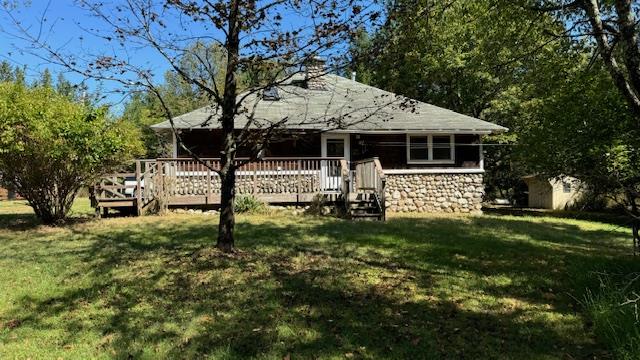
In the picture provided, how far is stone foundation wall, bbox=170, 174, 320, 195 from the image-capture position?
51.1ft

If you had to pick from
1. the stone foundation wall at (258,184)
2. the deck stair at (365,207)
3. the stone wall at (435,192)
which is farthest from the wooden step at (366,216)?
the stone wall at (435,192)

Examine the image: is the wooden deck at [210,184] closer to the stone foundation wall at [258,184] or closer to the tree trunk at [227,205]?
the stone foundation wall at [258,184]

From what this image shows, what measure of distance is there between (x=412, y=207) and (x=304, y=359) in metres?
13.9

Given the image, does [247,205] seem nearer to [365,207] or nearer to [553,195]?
[365,207]

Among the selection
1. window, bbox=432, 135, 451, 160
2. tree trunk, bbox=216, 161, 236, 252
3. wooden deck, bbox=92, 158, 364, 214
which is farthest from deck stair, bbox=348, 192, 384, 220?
tree trunk, bbox=216, 161, 236, 252

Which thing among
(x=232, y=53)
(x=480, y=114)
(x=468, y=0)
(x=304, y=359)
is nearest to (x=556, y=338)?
(x=304, y=359)

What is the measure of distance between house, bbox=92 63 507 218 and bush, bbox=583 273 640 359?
334 inches

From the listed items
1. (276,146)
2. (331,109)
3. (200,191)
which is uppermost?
(331,109)

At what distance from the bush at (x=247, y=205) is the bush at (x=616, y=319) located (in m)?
10.0

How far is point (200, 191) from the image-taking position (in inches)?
615

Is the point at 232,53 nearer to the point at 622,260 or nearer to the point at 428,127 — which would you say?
the point at 622,260

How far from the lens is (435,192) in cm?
1833

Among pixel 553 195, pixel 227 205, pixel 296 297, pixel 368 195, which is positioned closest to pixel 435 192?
pixel 368 195

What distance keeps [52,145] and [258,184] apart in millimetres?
6130
